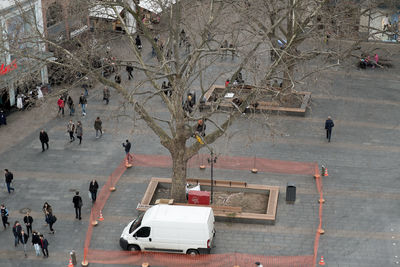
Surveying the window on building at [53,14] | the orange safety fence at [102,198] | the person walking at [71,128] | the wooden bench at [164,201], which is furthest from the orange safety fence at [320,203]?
the window on building at [53,14]

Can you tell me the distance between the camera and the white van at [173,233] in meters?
26.0

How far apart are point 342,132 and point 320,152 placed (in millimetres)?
3399

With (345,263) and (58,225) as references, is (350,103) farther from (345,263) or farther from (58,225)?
(58,225)

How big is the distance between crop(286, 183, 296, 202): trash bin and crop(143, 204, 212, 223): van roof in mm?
4886

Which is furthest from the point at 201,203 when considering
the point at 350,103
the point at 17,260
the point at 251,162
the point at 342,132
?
the point at 350,103

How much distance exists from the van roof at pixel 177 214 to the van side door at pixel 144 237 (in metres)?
0.37

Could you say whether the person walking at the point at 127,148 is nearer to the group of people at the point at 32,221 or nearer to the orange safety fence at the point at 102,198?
the orange safety fence at the point at 102,198

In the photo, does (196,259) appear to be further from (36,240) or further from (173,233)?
(36,240)

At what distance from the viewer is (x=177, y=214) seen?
2659cm

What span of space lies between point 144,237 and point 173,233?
1196 millimetres

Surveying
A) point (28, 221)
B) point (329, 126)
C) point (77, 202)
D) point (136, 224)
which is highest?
point (329, 126)

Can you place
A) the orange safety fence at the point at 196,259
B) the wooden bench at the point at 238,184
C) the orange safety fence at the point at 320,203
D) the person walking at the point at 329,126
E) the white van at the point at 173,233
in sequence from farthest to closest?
1. the person walking at the point at 329,126
2. the wooden bench at the point at 238,184
3. the orange safety fence at the point at 320,203
4. the white van at the point at 173,233
5. the orange safety fence at the point at 196,259

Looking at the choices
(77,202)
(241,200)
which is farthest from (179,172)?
(77,202)

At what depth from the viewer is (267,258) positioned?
26.2 meters
